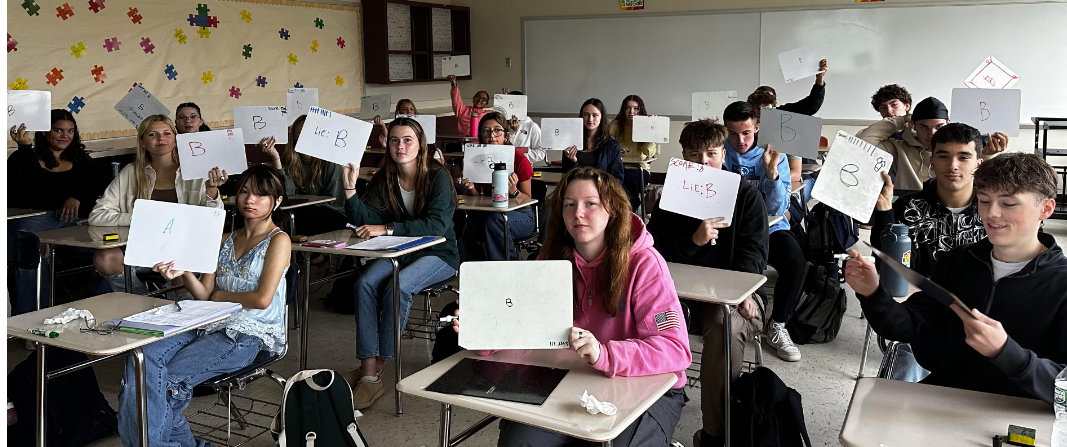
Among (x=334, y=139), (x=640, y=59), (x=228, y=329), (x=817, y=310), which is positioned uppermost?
(x=640, y=59)

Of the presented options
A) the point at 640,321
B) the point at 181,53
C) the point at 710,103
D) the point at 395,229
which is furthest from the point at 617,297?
the point at 181,53

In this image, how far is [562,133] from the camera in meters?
5.73

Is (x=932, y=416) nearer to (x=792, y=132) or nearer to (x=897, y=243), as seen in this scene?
(x=897, y=243)

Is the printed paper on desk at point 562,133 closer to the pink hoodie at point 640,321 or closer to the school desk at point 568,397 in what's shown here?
the pink hoodie at point 640,321

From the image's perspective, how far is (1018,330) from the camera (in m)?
1.77

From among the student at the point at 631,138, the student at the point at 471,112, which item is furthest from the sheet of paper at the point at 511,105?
the student at the point at 471,112

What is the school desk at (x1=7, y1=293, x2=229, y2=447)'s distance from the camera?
7.06 feet

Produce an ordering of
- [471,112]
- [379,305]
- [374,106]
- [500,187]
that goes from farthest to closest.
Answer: [471,112] < [374,106] < [500,187] < [379,305]

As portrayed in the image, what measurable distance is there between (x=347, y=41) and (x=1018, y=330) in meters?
7.47

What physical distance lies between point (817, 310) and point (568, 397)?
252 cm

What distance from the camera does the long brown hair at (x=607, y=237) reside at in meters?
2.08

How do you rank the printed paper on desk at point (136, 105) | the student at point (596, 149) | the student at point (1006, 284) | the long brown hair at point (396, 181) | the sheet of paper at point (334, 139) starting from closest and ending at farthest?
the student at point (1006, 284)
the sheet of paper at point (334, 139)
the long brown hair at point (396, 181)
the printed paper on desk at point (136, 105)
the student at point (596, 149)

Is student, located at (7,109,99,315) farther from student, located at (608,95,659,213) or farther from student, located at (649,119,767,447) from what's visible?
student, located at (608,95,659,213)

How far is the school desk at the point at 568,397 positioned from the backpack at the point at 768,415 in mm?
712
